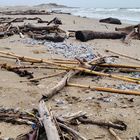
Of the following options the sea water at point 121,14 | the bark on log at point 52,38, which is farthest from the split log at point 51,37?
the sea water at point 121,14

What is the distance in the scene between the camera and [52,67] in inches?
317

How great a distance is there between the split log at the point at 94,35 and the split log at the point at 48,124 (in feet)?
26.2

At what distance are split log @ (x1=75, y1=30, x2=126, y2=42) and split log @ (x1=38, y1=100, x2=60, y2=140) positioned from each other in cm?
799

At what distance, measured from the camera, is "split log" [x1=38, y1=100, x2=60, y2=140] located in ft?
14.1

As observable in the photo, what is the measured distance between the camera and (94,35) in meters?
13.5

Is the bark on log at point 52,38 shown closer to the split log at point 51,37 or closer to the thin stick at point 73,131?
the split log at point 51,37

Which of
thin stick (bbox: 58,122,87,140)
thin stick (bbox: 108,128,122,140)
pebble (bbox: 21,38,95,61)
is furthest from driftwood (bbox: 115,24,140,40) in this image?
thin stick (bbox: 58,122,87,140)

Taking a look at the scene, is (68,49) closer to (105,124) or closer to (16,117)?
(16,117)

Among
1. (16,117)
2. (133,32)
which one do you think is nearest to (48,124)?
(16,117)

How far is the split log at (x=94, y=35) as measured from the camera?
42.8ft

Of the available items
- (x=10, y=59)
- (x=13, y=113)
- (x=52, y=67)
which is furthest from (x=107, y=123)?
(x=10, y=59)

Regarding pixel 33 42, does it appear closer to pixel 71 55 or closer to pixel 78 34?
pixel 78 34

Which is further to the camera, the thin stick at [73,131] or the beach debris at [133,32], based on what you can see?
the beach debris at [133,32]

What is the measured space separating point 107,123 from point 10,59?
4.71 meters
